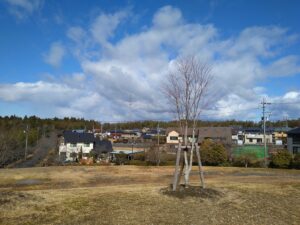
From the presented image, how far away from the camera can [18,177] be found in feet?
63.4

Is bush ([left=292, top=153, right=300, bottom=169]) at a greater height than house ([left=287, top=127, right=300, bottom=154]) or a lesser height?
lesser

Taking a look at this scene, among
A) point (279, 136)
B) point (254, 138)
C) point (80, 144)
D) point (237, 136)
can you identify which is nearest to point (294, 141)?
point (237, 136)

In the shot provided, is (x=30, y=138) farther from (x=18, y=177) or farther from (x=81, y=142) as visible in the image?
(x=18, y=177)

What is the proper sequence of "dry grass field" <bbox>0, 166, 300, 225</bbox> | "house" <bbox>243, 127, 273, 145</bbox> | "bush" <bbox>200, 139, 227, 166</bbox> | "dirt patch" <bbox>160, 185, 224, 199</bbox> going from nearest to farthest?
"dry grass field" <bbox>0, 166, 300, 225</bbox> → "dirt patch" <bbox>160, 185, 224, 199</bbox> → "bush" <bbox>200, 139, 227, 166</bbox> → "house" <bbox>243, 127, 273, 145</bbox>

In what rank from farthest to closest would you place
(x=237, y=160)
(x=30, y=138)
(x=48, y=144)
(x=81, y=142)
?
1. (x=48, y=144)
2. (x=30, y=138)
3. (x=81, y=142)
4. (x=237, y=160)

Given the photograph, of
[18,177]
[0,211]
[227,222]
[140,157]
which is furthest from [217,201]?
[140,157]

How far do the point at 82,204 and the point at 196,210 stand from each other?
3.44 m

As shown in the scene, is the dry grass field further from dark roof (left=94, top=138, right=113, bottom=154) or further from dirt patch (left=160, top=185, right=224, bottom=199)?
dark roof (left=94, top=138, right=113, bottom=154)

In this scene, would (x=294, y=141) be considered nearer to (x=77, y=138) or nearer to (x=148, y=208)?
(x=77, y=138)

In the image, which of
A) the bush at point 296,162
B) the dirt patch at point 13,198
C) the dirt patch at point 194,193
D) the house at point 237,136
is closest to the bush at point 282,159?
the bush at point 296,162

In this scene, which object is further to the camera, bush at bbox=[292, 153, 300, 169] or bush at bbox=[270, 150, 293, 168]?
bush at bbox=[270, 150, 293, 168]

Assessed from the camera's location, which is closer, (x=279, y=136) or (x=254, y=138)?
(x=254, y=138)

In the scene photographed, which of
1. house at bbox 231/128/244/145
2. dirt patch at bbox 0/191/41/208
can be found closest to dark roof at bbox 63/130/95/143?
house at bbox 231/128/244/145

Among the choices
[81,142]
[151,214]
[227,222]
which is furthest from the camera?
[81,142]
